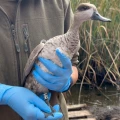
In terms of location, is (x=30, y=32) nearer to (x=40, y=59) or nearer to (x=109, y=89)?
(x=40, y=59)

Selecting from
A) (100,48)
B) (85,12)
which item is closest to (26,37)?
(85,12)

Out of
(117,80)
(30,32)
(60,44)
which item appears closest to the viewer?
(60,44)

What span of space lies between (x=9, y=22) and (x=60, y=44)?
282 mm

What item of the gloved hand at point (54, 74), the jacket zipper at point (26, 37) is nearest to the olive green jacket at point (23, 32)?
the jacket zipper at point (26, 37)

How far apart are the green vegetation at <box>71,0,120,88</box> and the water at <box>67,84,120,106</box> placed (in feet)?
0.27

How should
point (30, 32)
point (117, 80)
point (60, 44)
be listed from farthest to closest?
point (117, 80) → point (30, 32) → point (60, 44)

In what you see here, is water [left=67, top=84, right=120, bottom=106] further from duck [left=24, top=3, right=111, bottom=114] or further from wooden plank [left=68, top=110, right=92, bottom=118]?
duck [left=24, top=3, right=111, bottom=114]

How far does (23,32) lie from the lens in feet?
5.75

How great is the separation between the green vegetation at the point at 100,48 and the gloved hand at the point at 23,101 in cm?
218

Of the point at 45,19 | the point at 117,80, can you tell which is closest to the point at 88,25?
the point at 117,80

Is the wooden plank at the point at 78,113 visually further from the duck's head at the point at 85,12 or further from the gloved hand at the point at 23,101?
the duck's head at the point at 85,12

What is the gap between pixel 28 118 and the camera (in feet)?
5.49

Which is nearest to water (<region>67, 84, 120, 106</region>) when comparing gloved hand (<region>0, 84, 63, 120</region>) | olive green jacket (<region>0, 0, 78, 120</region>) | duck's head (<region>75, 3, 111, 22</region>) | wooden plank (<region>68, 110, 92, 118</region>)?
wooden plank (<region>68, 110, 92, 118</region>)

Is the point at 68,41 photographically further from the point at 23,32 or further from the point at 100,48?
the point at 100,48
